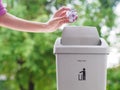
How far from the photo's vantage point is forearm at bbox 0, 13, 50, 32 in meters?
1.73

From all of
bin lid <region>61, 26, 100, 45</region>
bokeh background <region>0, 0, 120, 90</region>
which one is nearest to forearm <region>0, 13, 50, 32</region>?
bin lid <region>61, 26, 100, 45</region>

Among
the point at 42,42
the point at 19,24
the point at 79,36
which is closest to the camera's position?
the point at 19,24

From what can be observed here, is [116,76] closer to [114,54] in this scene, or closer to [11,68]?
[114,54]

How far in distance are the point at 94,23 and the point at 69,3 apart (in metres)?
0.27

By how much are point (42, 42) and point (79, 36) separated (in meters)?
0.86

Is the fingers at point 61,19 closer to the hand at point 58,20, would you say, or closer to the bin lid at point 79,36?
the hand at point 58,20

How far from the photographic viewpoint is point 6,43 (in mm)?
2781

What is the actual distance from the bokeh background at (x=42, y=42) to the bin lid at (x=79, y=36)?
71cm

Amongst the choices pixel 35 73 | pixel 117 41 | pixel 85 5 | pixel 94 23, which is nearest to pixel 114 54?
pixel 117 41

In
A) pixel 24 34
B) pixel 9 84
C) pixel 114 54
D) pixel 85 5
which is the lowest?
pixel 9 84

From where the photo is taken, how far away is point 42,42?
9.05ft

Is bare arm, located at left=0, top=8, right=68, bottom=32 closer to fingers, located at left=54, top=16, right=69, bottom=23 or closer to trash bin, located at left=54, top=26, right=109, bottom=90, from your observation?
fingers, located at left=54, top=16, right=69, bottom=23

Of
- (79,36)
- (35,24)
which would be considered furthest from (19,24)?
(79,36)

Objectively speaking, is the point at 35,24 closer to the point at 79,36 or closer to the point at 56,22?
the point at 56,22
